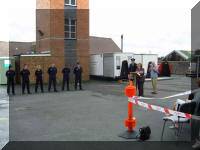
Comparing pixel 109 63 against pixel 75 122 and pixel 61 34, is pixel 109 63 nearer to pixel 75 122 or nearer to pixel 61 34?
pixel 61 34

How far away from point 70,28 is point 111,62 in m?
5.00

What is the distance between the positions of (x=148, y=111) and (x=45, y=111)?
4031 millimetres

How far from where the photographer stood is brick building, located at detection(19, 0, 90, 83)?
72.3 feet

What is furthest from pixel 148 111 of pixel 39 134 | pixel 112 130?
pixel 39 134

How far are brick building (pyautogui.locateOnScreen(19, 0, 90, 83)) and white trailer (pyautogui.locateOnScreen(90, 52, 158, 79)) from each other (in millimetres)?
1759

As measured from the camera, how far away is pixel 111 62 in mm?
23312

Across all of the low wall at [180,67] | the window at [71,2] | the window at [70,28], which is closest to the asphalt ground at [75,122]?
the window at [70,28]

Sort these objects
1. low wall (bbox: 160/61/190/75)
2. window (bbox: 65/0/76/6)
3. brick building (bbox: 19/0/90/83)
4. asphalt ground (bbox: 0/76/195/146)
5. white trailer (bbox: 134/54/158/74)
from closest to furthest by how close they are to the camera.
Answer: asphalt ground (bbox: 0/76/195/146) → brick building (bbox: 19/0/90/83) → window (bbox: 65/0/76/6) → white trailer (bbox: 134/54/158/74) → low wall (bbox: 160/61/190/75)

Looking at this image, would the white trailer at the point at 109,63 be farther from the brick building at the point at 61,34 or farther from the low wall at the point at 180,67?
the low wall at the point at 180,67

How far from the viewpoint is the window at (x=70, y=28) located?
23.1 meters

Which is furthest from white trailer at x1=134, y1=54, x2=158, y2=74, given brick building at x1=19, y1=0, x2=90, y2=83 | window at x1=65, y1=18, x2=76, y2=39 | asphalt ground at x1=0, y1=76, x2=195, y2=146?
asphalt ground at x1=0, y1=76, x2=195, y2=146

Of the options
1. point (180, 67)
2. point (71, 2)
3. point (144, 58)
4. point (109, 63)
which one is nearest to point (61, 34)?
point (71, 2)

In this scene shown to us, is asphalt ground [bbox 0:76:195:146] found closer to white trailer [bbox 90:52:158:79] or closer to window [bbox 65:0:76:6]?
white trailer [bbox 90:52:158:79]

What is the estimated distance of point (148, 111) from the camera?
371 inches
